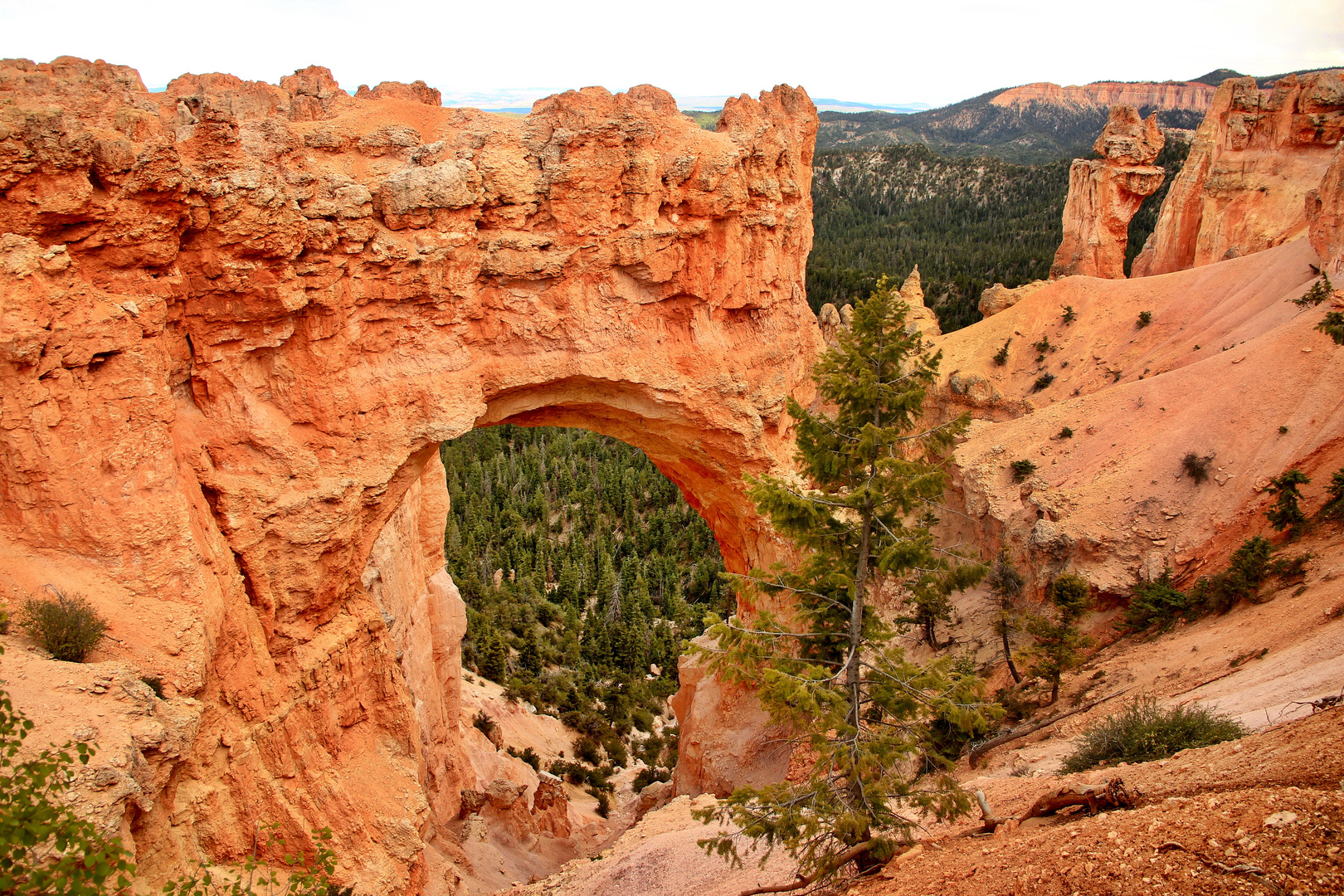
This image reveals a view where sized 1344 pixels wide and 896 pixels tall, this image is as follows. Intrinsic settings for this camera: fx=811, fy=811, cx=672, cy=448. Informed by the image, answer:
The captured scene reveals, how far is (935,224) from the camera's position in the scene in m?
95.9

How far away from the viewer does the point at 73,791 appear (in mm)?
7316

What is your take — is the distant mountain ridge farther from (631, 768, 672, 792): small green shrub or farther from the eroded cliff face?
the eroded cliff face

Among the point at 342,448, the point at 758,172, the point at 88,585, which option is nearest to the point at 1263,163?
the point at 758,172

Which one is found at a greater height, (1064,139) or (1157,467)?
(1064,139)

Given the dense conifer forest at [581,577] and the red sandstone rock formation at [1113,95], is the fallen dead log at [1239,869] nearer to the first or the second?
the dense conifer forest at [581,577]

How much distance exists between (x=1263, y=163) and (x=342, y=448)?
5473 centimetres

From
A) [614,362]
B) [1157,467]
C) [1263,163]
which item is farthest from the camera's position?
[1263,163]

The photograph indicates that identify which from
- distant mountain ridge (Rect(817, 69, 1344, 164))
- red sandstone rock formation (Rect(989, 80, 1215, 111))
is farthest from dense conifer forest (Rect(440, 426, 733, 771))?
red sandstone rock formation (Rect(989, 80, 1215, 111))

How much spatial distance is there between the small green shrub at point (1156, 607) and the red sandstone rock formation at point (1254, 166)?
33536 millimetres

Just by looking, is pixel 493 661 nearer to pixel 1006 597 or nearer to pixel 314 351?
pixel 1006 597

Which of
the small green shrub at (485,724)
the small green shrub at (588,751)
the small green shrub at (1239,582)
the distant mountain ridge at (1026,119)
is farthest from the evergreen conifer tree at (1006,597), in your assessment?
the distant mountain ridge at (1026,119)

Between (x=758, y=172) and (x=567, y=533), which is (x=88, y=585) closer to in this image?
(x=758, y=172)

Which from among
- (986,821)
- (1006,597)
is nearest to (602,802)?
(1006,597)

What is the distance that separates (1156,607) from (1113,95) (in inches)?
7810
